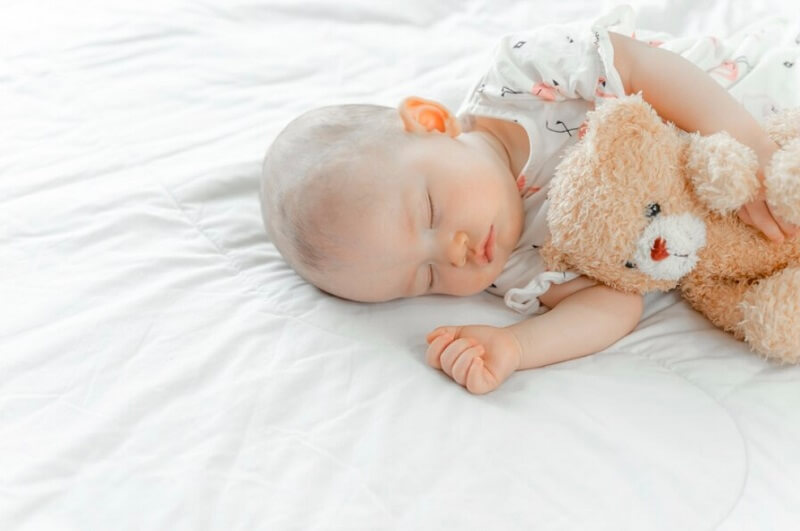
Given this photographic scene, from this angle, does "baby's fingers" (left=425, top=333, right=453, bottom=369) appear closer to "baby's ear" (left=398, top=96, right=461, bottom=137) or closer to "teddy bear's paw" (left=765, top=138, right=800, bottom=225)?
"baby's ear" (left=398, top=96, right=461, bottom=137)

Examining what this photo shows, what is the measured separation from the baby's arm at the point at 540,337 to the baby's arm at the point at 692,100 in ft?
0.61

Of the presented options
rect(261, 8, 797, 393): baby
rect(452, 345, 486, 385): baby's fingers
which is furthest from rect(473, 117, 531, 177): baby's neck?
rect(452, 345, 486, 385): baby's fingers

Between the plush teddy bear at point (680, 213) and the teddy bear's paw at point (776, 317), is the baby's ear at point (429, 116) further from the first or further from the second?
the teddy bear's paw at point (776, 317)

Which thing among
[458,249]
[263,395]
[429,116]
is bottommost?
[263,395]

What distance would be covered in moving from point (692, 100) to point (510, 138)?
253 millimetres

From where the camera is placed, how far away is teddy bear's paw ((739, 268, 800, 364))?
3.11ft

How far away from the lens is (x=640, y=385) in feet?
3.15

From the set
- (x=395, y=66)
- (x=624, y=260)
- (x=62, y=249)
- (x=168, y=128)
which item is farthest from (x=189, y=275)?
(x=395, y=66)

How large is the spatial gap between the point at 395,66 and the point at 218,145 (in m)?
0.38

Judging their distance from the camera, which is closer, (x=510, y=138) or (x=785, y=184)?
(x=785, y=184)

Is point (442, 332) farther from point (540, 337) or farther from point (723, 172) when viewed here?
point (723, 172)

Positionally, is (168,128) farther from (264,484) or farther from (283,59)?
(264,484)

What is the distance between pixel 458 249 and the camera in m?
1.03

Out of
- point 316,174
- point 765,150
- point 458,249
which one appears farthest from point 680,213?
point 316,174
